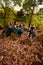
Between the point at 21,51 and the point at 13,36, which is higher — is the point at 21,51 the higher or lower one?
the higher one

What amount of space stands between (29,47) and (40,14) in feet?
42.3

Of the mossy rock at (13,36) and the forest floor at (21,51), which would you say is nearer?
the forest floor at (21,51)

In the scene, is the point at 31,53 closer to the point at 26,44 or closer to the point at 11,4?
the point at 26,44

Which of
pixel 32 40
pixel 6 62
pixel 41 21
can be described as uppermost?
pixel 6 62

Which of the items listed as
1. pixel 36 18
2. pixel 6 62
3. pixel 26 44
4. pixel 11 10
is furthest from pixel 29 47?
pixel 36 18

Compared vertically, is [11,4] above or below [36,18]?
above

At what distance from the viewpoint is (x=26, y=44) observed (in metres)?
17.6

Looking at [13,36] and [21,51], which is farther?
Answer: [13,36]

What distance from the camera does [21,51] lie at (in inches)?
623

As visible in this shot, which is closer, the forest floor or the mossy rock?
the forest floor

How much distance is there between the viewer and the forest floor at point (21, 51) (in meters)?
14.0

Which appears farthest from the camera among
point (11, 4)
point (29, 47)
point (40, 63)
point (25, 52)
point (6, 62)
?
point (11, 4)

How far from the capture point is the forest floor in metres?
14.0

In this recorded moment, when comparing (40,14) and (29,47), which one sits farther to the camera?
(40,14)
